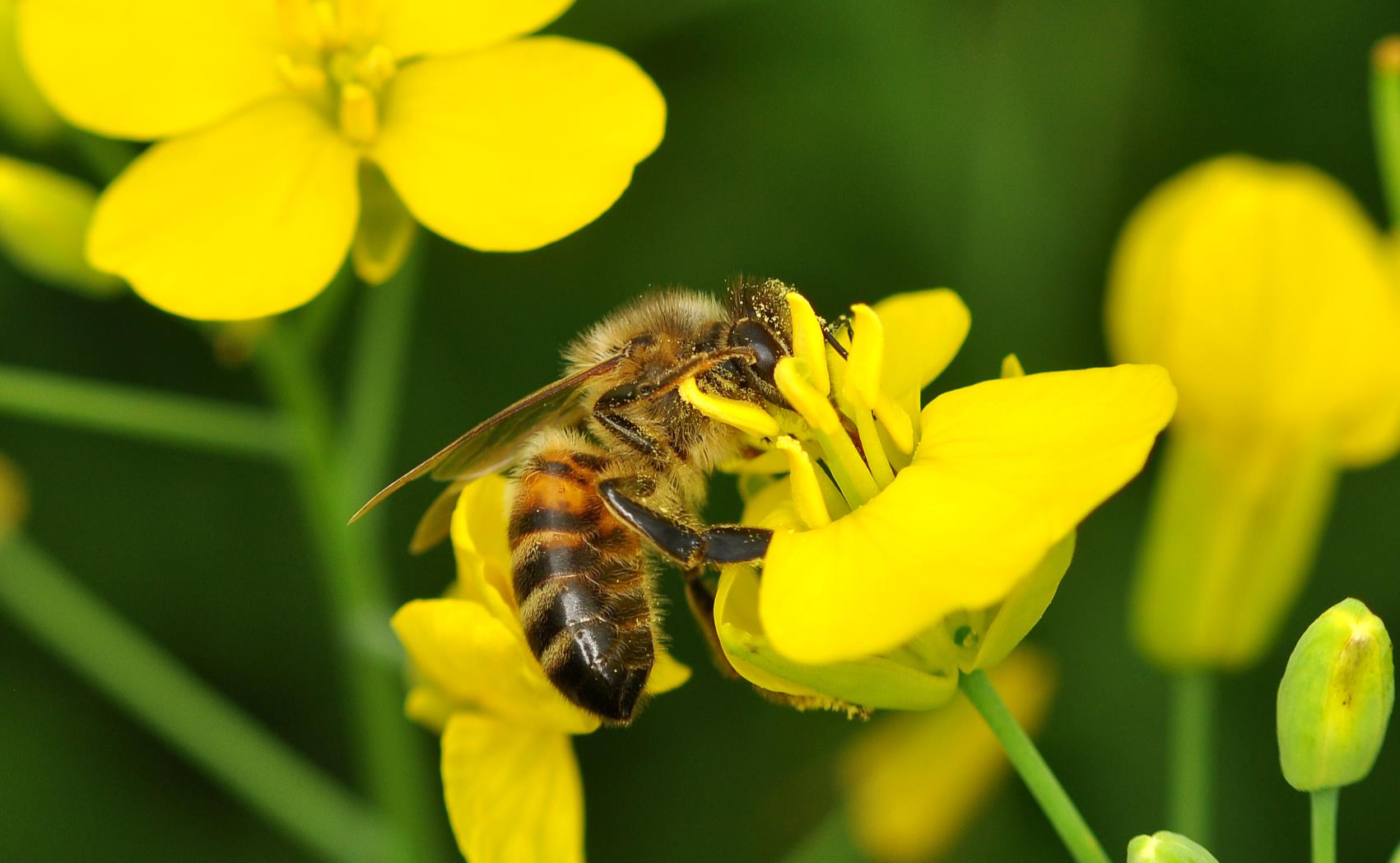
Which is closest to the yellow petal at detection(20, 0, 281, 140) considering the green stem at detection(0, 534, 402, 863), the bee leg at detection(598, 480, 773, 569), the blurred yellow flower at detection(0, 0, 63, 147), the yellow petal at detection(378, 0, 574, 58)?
the yellow petal at detection(378, 0, 574, 58)

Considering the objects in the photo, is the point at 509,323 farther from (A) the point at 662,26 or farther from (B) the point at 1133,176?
(B) the point at 1133,176

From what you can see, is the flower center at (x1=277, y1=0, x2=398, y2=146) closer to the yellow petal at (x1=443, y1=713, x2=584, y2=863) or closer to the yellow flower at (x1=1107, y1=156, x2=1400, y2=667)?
the yellow petal at (x1=443, y1=713, x2=584, y2=863)

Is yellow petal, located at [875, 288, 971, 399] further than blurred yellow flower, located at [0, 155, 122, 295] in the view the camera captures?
No

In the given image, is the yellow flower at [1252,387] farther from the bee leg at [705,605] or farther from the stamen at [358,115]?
the stamen at [358,115]

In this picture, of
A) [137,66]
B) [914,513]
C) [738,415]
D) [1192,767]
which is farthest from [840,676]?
[137,66]

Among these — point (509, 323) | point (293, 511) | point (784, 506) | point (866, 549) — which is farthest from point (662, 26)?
point (866, 549)

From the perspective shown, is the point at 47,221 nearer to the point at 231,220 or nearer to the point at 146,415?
the point at 146,415
